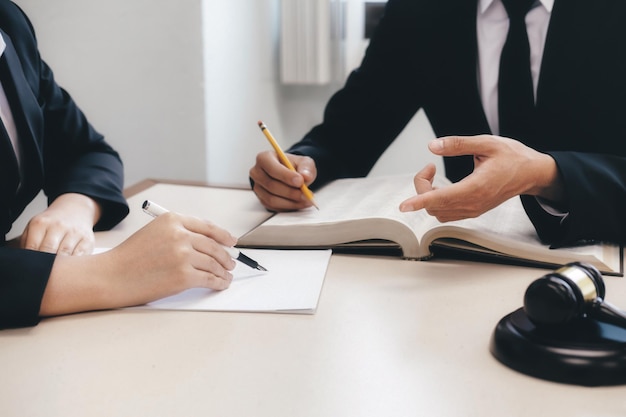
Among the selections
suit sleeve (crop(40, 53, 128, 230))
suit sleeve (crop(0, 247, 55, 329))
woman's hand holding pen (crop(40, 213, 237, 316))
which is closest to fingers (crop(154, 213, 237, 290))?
woman's hand holding pen (crop(40, 213, 237, 316))

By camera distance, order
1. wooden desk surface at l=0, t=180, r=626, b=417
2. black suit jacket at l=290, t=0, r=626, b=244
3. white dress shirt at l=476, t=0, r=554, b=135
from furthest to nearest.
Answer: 1. white dress shirt at l=476, t=0, r=554, b=135
2. black suit jacket at l=290, t=0, r=626, b=244
3. wooden desk surface at l=0, t=180, r=626, b=417

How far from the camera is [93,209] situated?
1.09 m

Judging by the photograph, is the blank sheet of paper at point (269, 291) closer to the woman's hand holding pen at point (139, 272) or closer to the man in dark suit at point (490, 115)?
the woman's hand holding pen at point (139, 272)

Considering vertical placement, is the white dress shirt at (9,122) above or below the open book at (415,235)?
above

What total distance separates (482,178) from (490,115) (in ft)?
1.82

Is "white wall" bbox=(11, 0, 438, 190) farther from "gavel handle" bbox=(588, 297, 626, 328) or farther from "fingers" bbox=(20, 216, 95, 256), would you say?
"gavel handle" bbox=(588, 297, 626, 328)

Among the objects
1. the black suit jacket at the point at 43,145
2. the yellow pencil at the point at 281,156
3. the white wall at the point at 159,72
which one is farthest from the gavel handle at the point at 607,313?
the white wall at the point at 159,72

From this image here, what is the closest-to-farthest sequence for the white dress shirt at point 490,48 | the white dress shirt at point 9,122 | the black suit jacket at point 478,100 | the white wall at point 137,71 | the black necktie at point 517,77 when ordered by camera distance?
the black suit jacket at point 478,100 < the white dress shirt at point 9,122 < the black necktie at point 517,77 < the white dress shirt at point 490,48 < the white wall at point 137,71

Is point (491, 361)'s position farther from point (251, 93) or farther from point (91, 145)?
point (251, 93)

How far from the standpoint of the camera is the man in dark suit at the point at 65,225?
76 cm

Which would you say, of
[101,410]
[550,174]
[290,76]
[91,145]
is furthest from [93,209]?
[290,76]

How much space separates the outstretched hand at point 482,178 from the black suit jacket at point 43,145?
0.51 meters

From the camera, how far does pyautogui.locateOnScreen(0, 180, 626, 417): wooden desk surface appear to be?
58cm

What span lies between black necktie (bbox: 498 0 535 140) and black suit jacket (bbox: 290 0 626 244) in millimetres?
27
